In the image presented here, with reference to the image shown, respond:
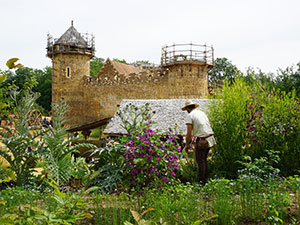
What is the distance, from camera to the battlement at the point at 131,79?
866 inches

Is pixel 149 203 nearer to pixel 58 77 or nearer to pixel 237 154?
pixel 237 154

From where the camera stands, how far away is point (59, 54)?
84.9 ft

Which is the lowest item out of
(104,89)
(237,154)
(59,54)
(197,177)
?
(197,177)

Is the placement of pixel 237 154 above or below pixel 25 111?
below

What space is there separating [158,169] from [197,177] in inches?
43.5

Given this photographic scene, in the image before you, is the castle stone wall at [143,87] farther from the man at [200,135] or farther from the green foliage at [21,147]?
the green foliage at [21,147]

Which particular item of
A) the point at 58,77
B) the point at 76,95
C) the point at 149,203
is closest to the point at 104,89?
the point at 76,95

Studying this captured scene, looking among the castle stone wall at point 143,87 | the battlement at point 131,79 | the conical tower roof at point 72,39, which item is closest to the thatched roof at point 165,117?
the castle stone wall at point 143,87

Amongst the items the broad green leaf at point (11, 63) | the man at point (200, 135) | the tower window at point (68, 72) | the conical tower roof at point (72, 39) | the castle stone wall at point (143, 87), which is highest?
the conical tower roof at point (72, 39)

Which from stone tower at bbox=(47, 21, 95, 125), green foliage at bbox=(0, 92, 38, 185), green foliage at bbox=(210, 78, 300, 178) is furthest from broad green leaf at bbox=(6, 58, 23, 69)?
stone tower at bbox=(47, 21, 95, 125)

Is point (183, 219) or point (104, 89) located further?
point (104, 89)

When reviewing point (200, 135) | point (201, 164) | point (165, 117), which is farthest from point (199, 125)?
point (165, 117)

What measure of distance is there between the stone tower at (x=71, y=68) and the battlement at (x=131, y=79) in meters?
1.07

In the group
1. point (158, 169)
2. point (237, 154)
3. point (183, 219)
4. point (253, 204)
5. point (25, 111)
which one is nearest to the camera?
point (183, 219)
